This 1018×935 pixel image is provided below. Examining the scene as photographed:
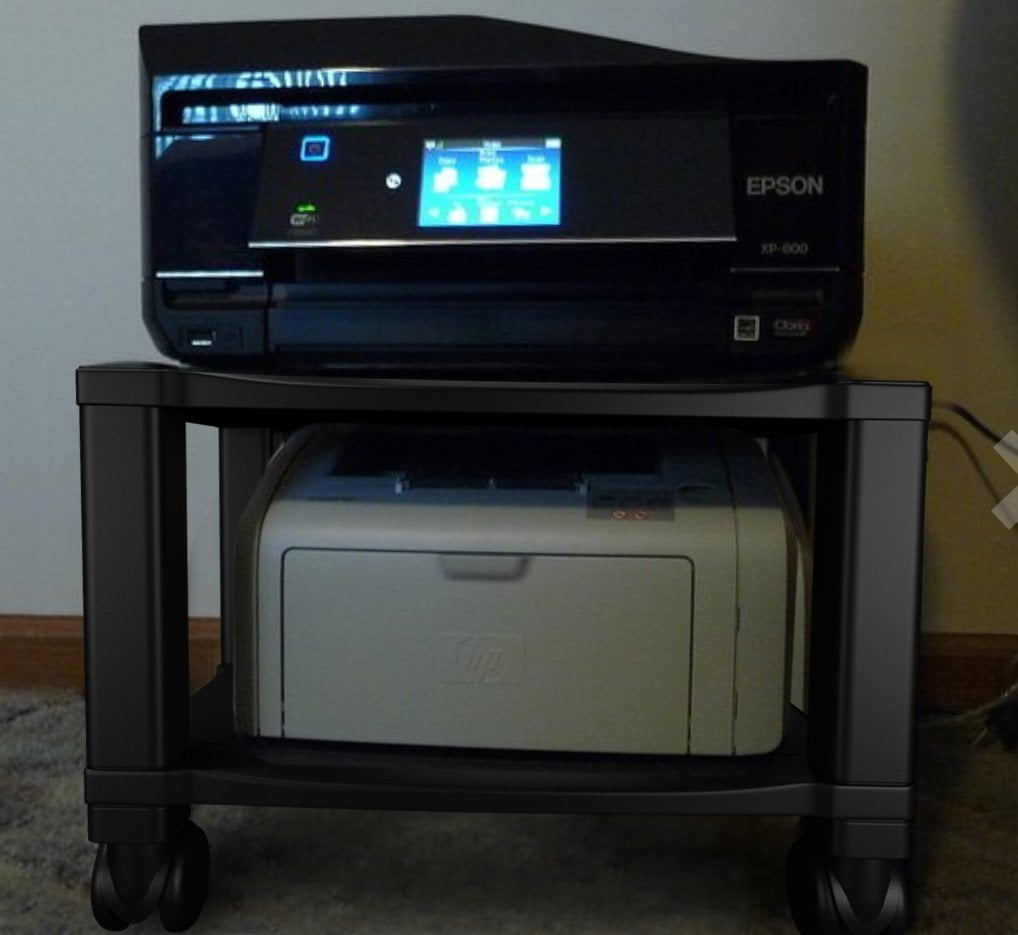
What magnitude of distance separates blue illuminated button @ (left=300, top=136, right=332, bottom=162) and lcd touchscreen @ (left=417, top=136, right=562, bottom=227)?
2.8 inches

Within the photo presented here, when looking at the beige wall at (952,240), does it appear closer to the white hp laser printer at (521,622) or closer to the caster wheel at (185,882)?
the white hp laser printer at (521,622)

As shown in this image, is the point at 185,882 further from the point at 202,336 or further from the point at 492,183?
the point at 492,183

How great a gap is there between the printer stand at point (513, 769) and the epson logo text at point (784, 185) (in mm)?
142

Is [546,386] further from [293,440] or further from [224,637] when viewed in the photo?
[224,637]

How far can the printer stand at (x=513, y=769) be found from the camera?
721 millimetres

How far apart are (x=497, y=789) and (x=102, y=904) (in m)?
0.28

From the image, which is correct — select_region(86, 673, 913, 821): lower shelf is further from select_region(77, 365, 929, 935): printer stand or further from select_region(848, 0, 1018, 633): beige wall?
select_region(848, 0, 1018, 633): beige wall

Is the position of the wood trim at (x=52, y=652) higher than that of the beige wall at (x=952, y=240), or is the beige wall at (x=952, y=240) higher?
the beige wall at (x=952, y=240)

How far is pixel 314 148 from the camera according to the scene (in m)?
0.80

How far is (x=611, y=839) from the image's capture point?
93 cm

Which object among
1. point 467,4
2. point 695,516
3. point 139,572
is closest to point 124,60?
point 467,4

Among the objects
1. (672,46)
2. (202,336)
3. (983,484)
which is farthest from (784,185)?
(983,484)

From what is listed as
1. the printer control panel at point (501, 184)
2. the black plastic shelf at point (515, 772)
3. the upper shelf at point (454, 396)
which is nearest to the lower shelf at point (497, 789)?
the black plastic shelf at point (515, 772)

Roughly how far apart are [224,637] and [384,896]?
0.41 m
